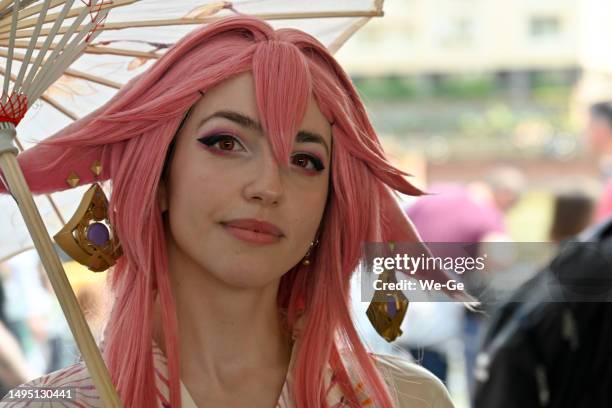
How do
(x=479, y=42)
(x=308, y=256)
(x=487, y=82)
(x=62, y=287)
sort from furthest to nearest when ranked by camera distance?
(x=487, y=82)
(x=479, y=42)
(x=308, y=256)
(x=62, y=287)

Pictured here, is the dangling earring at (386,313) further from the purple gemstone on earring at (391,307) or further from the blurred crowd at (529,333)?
the blurred crowd at (529,333)

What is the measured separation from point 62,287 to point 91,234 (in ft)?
0.52

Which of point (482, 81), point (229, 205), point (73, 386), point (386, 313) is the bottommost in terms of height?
point (73, 386)

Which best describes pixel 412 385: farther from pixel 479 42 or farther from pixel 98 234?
pixel 479 42

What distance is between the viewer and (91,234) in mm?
1382

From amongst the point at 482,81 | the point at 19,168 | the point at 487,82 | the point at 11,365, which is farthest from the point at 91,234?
the point at 487,82

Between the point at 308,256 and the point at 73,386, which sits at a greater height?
the point at 308,256

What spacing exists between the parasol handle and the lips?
225mm

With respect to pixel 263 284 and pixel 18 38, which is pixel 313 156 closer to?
pixel 263 284

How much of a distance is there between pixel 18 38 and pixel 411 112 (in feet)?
85.0

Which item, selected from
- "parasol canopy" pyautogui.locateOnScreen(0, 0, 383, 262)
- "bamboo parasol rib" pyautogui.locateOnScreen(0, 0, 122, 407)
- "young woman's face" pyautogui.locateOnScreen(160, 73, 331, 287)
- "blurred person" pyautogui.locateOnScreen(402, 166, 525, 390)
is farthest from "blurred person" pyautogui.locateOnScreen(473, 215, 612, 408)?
"bamboo parasol rib" pyautogui.locateOnScreen(0, 0, 122, 407)

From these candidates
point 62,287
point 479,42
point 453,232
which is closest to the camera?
point 62,287

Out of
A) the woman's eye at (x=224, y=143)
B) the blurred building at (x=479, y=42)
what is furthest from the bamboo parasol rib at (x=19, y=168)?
the blurred building at (x=479, y=42)

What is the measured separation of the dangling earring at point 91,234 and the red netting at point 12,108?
15 centimetres
